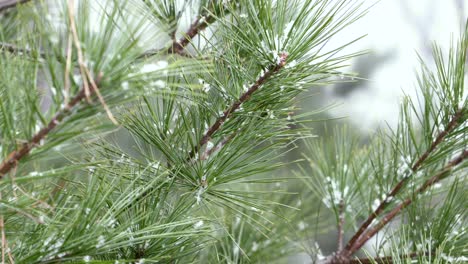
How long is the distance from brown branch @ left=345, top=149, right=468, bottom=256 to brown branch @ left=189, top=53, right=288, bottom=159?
313mm

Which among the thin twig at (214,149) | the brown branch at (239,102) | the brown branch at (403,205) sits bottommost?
the brown branch at (403,205)

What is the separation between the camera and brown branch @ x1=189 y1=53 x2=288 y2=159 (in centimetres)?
62

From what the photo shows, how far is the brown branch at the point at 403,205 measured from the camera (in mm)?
824

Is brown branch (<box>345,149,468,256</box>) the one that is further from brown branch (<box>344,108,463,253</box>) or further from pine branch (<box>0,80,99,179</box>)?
pine branch (<box>0,80,99,179</box>)

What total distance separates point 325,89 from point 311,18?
249cm

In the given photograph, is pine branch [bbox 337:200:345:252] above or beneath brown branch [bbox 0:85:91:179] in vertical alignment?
beneath

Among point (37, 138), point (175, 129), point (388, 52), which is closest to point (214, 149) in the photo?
point (175, 129)

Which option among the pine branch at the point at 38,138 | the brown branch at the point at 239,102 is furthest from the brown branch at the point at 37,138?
the brown branch at the point at 239,102

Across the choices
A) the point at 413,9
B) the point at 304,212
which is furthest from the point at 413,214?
the point at 413,9

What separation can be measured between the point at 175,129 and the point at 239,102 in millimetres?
93

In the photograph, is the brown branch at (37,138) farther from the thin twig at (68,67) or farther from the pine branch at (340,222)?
the pine branch at (340,222)

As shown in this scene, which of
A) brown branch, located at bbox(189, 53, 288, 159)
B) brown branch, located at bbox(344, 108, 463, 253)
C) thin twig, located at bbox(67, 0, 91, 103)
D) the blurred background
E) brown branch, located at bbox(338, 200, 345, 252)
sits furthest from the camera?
the blurred background

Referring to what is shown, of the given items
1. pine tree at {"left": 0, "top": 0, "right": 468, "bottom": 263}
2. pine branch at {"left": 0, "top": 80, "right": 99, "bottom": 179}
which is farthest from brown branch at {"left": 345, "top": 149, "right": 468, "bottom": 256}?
pine branch at {"left": 0, "top": 80, "right": 99, "bottom": 179}

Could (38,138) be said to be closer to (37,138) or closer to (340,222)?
(37,138)
